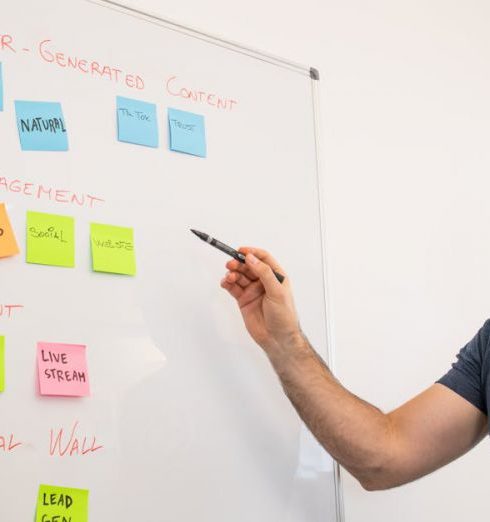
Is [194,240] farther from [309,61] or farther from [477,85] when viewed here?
[477,85]

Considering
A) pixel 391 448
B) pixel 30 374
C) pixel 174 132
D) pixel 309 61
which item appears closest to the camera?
pixel 30 374

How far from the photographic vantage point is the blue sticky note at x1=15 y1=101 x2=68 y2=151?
3.33 ft

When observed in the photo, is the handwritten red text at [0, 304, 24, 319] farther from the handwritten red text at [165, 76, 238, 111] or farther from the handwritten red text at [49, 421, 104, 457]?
the handwritten red text at [165, 76, 238, 111]

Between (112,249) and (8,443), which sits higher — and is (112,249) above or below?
above

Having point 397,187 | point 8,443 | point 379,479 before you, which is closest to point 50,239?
point 8,443

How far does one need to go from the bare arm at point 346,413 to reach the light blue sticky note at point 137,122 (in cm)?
27

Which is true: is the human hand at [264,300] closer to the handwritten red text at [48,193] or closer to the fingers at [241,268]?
the fingers at [241,268]

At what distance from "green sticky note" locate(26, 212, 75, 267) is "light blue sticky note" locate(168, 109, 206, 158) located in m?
0.25

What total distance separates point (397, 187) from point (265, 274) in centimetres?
62

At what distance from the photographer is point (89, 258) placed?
1039 mm

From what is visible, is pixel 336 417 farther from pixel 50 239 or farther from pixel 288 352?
pixel 50 239

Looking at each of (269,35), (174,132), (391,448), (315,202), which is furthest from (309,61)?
(391,448)

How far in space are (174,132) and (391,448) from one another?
64 centimetres

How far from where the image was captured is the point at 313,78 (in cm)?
141
